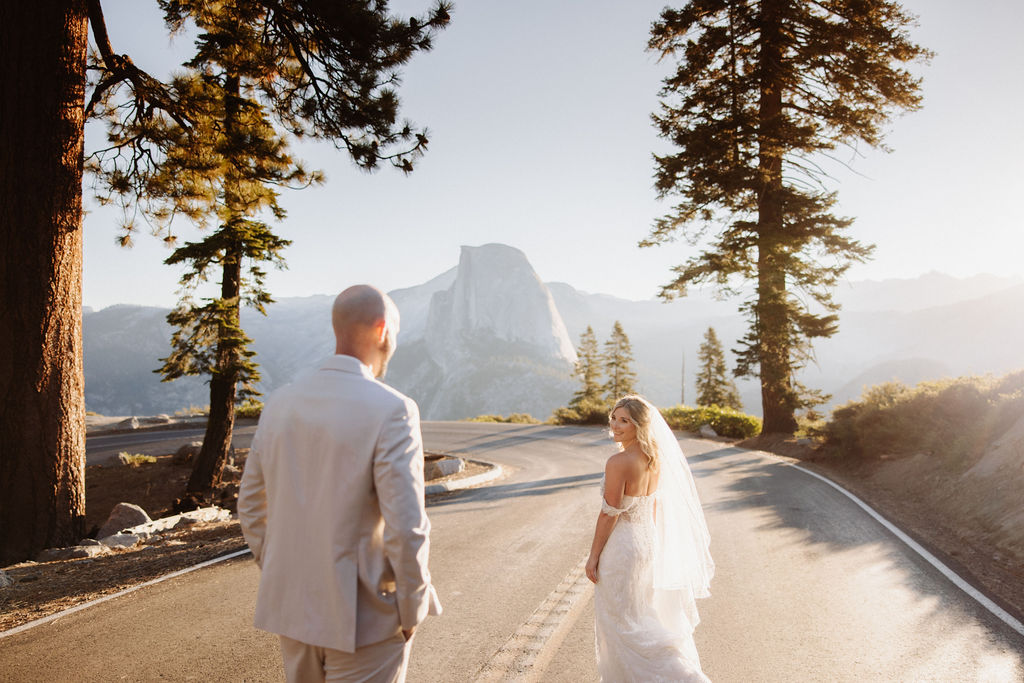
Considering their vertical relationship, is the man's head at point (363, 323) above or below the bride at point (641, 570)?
above

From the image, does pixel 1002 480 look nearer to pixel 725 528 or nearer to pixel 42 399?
pixel 725 528

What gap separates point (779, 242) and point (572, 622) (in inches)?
691

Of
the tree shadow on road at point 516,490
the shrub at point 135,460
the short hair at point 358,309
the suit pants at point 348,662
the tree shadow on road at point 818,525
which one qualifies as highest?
the short hair at point 358,309

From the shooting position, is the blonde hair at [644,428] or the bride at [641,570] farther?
the blonde hair at [644,428]

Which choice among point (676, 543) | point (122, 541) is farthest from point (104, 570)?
point (676, 543)

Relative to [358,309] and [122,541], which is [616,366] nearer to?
[122,541]

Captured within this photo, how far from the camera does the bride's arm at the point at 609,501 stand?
400 cm

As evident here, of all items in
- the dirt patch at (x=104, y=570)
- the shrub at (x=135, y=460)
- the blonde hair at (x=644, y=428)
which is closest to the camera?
the blonde hair at (x=644, y=428)

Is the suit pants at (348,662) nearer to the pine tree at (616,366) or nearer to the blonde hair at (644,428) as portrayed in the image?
the blonde hair at (644,428)

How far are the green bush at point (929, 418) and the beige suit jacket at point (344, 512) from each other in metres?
12.6

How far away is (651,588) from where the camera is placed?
3.99 m

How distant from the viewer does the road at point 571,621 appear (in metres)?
4.21

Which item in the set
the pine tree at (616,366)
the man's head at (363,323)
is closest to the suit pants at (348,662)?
the man's head at (363,323)

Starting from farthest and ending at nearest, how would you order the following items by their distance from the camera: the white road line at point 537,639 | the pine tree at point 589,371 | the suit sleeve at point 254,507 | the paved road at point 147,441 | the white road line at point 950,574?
the pine tree at point 589,371 → the paved road at point 147,441 → the white road line at point 950,574 → the white road line at point 537,639 → the suit sleeve at point 254,507
